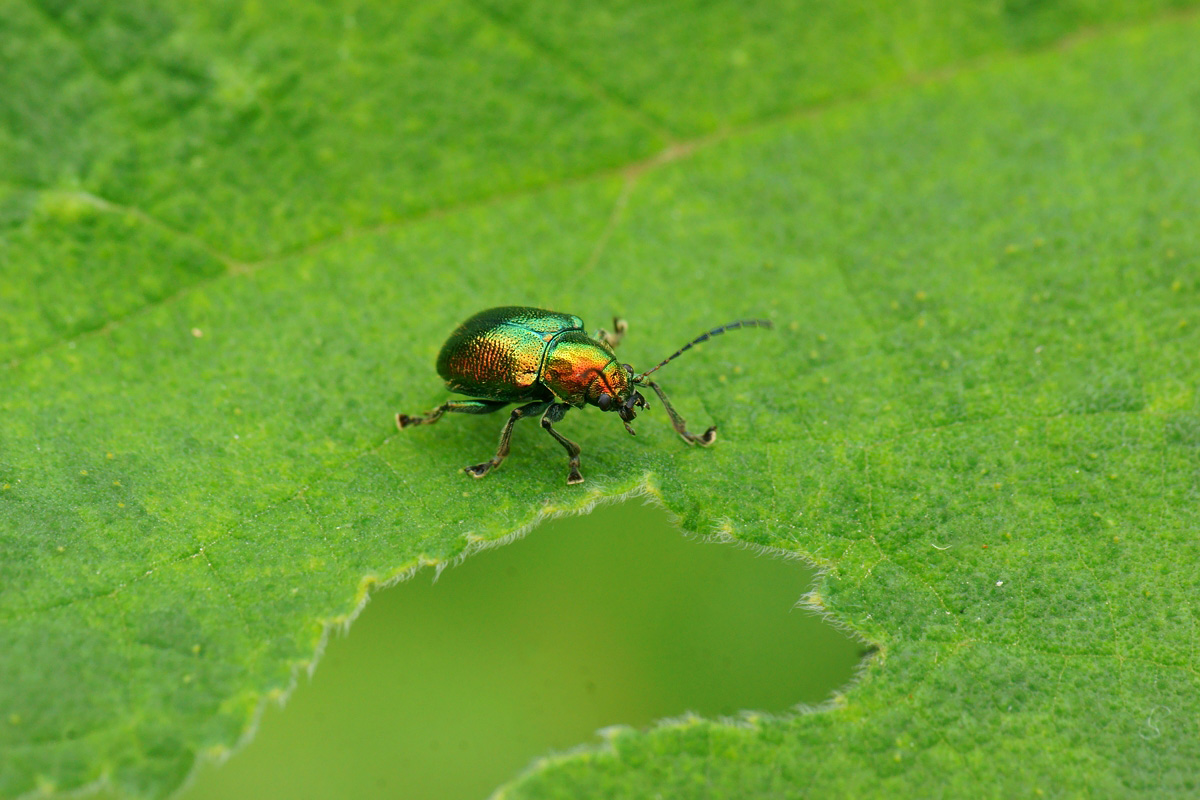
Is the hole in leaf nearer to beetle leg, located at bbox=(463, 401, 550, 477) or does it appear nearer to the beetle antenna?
beetle leg, located at bbox=(463, 401, 550, 477)

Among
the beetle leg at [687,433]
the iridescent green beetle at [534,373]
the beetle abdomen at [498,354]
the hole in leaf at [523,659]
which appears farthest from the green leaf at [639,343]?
the hole in leaf at [523,659]

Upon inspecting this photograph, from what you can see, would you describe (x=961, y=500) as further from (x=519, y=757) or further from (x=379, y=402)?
(x=379, y=402)

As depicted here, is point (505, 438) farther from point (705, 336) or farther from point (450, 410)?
point (705, 336)

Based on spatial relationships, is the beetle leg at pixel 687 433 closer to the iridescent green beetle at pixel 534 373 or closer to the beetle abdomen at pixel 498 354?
the iridescent green beetle at pixel 534 373

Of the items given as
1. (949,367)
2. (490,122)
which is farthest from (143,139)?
(949,367)

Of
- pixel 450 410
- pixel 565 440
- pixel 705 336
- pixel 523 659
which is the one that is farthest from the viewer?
pixel 523 659

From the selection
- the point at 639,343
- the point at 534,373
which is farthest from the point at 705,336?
the point at 534,373

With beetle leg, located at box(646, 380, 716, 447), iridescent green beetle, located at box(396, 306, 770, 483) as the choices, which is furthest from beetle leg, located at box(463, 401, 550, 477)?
beetle leg, located at box(646, 380, 716, 447)
